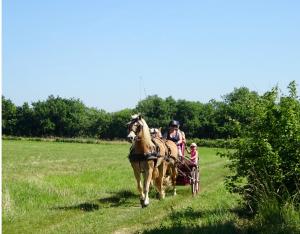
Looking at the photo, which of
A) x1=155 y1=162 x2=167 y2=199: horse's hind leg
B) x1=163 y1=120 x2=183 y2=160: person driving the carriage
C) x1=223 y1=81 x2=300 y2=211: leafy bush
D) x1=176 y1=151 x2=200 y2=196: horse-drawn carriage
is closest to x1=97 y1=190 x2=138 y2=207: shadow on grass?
x1=155 y1=162 x2=167 y2=199: horse's hind leg

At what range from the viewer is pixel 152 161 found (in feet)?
40.7

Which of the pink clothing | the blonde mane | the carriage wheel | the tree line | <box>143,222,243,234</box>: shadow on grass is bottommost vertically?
<box>143,222,243,234</box>: shadow on grass

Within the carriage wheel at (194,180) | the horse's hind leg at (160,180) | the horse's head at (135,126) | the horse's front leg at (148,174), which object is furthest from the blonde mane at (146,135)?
the carriage wheel at (194,180)

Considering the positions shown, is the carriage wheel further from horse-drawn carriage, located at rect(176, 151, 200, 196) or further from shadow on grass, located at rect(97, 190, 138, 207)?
shadow on grass, located at rect(97, 190, 138, 207)

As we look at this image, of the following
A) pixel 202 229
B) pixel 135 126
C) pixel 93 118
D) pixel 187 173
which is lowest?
pixel 202 229

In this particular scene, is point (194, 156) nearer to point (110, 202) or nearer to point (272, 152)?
point (110, 202)

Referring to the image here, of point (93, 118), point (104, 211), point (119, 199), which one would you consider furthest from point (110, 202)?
point (93, 118)

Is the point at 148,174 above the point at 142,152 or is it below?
below

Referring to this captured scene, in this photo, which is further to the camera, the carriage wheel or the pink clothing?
the pink clothing

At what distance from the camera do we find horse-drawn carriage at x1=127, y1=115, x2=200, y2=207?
12.1 m

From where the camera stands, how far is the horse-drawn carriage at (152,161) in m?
12.1

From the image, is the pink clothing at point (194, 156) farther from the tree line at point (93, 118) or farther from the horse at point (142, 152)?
the tree line at point (93, 118)

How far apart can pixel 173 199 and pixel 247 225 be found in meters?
4.99

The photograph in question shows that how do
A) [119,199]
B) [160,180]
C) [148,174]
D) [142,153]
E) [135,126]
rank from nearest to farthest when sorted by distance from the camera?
1. [135,126]
2. [142,153]
3. [148,174]
4. [119,199]
5. [160,180]
